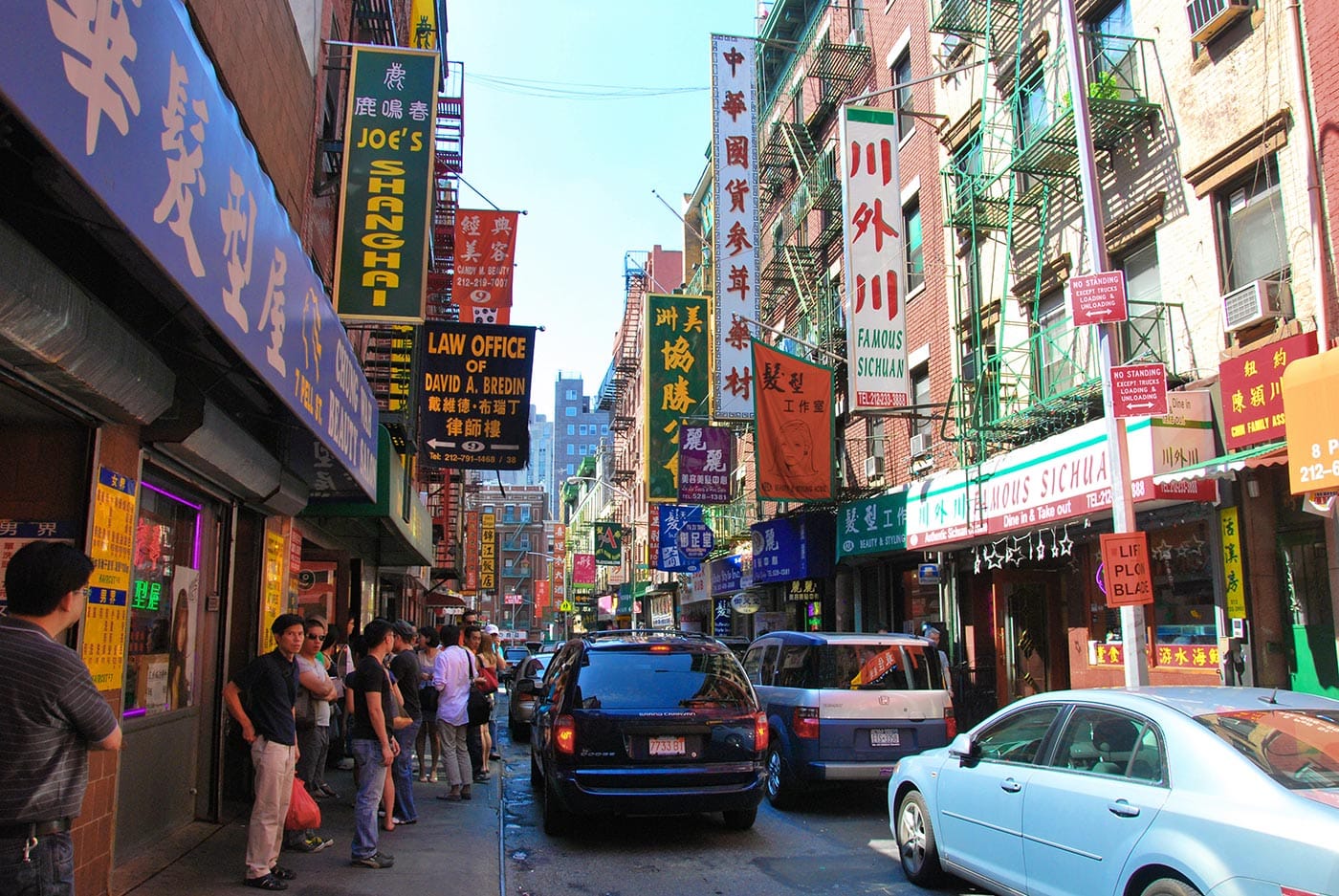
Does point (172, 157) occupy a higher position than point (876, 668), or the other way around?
point (172, 157)

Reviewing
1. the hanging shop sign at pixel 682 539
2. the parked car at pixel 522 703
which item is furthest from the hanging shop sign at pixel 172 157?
the hanging shop sign at pixel 682 539

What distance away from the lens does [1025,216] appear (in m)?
15.6

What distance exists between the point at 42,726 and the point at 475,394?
1010 cm

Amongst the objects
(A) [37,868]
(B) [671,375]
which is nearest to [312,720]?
(A) [37,868]

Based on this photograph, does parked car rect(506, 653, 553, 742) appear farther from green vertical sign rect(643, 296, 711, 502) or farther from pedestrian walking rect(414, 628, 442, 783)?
green vertical sign rect(643, 296, 711, 502)

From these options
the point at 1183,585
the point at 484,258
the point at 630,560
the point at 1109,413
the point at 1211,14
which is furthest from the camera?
the point at 630,560

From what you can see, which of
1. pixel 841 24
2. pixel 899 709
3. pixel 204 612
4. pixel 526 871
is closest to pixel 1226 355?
pixel 899 709

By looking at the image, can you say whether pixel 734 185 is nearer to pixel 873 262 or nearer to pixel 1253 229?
pixel 873 262

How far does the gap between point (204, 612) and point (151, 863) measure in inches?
104

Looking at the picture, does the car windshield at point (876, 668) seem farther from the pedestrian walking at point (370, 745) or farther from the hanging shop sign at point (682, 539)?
the hanging shop sign at point (682, 539)

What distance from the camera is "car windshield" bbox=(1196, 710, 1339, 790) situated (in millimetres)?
4418

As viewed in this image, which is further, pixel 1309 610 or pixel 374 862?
pixel 1309 610

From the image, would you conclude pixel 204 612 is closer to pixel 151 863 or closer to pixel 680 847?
pixel 151 863

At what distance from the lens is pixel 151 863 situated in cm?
688
